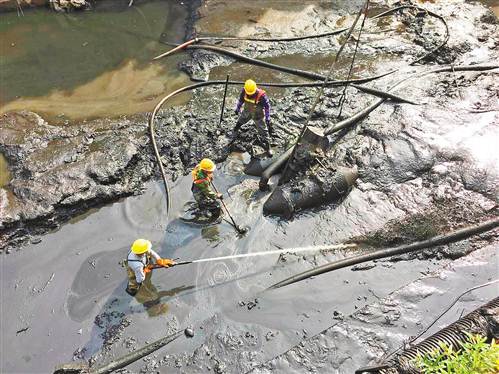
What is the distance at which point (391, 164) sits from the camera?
345 inches

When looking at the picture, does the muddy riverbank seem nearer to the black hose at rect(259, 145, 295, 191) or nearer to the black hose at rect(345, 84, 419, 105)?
the black hose at rect(345, 84, 419, 105)

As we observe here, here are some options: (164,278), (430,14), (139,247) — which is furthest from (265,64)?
(139,247)

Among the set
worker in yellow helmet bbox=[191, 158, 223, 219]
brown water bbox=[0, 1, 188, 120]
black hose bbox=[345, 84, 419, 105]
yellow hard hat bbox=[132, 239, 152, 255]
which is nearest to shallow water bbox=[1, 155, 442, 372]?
worker in yellow helmet bbox=[191, 158, 223, 219]

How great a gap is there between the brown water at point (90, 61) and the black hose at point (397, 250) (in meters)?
5.62

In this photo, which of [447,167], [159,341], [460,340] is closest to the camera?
[460,340]

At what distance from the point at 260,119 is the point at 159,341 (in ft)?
15.8

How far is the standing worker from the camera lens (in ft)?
28.0

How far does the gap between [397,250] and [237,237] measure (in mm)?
2881

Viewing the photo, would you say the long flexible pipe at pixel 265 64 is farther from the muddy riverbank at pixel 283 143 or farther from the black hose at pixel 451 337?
the black hose at pixel 451 337

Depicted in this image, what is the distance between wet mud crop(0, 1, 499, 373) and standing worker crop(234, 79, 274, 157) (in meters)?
0.45

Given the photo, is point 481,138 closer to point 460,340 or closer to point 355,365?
point 460,340

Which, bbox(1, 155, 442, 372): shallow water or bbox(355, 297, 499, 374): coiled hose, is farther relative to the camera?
bbox(1, 155, 442, 372): shallow water

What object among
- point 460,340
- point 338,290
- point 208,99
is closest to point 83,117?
point 208,99

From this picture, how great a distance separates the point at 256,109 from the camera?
8.77 m
